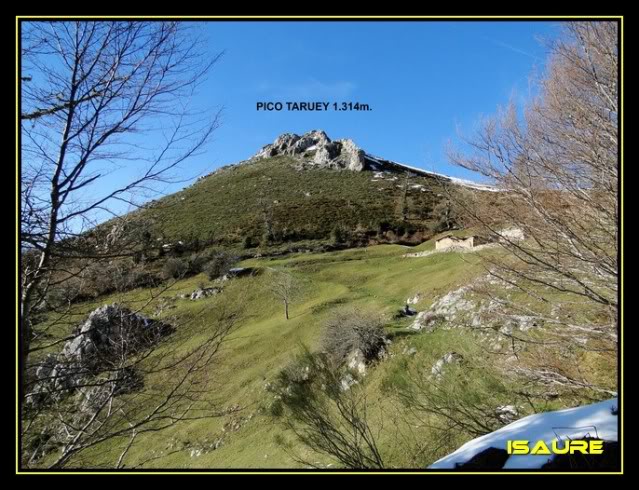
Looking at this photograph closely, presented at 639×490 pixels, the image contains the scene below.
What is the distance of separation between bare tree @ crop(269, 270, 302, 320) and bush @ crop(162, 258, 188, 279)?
61.4 feet

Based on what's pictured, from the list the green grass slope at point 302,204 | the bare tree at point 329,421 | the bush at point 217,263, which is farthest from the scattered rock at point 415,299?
the green grass slope at point 302,204

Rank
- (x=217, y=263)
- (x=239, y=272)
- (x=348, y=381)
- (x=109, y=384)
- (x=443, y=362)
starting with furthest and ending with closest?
(x=239, y=272)
(x=217, y=263)
(x=348, y=381)
(x=443, y=362)
(x=109, y=384)

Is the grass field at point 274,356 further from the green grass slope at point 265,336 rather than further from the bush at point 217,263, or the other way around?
the bush at point 217,263

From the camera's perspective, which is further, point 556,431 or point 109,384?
point 109,384

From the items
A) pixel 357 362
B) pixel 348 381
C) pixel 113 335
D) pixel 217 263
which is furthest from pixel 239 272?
pixel 113 335

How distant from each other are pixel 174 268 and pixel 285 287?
65.8 feet

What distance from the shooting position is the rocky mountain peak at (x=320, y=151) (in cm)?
7850

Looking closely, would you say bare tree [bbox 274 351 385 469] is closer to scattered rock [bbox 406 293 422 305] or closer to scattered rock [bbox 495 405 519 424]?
scattered rock [bbox 495 405 519 424]

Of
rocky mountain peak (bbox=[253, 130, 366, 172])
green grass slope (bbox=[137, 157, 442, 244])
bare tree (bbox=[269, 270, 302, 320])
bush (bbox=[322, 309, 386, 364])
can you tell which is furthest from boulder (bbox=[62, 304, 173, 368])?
rocky mountain peak (bbox=[253, 130, 366, 172])

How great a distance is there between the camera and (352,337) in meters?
14.5

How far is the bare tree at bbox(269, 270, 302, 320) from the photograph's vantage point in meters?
25.0

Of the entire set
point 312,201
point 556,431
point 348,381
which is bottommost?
point 348,381

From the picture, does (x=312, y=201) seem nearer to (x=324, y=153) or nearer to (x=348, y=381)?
(x=324, y=153)

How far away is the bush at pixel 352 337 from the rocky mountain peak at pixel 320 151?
63.3m
